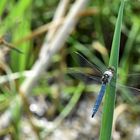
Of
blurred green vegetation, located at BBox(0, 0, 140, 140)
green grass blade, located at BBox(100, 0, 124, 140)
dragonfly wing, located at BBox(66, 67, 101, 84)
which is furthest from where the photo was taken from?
blurred green vegetation, located at BBox(0, 0, 140, 140)

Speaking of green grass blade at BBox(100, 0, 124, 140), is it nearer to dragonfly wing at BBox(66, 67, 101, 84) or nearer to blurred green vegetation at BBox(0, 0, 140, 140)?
dragonfly wing at BBox(66, 67, 101, 84)

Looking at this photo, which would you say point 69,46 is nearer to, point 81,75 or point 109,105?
point 81,75

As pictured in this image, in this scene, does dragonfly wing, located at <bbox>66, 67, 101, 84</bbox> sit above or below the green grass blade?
above

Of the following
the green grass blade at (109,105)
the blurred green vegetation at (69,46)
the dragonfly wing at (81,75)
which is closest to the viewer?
the green grass blade at (109,105)

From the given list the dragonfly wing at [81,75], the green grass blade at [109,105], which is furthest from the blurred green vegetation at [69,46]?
the green grass blade at [109,105]

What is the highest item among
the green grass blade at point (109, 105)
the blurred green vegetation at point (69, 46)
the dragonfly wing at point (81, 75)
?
the blurred green vegetation at point (69, 46)

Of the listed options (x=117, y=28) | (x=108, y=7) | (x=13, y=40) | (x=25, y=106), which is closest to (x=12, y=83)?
(x=25, y=106)

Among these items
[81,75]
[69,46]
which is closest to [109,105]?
[81,75]

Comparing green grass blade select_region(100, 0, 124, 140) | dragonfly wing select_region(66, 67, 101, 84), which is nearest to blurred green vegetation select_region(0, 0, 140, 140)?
dragonfly wing select_region(66, 67, 101, 84)

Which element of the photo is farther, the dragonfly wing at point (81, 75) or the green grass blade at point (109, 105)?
the dragonfly wing at point (81, 75)

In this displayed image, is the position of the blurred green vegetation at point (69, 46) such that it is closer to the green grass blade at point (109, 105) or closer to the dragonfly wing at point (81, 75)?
the dragonfly wing at point (81, 75)
